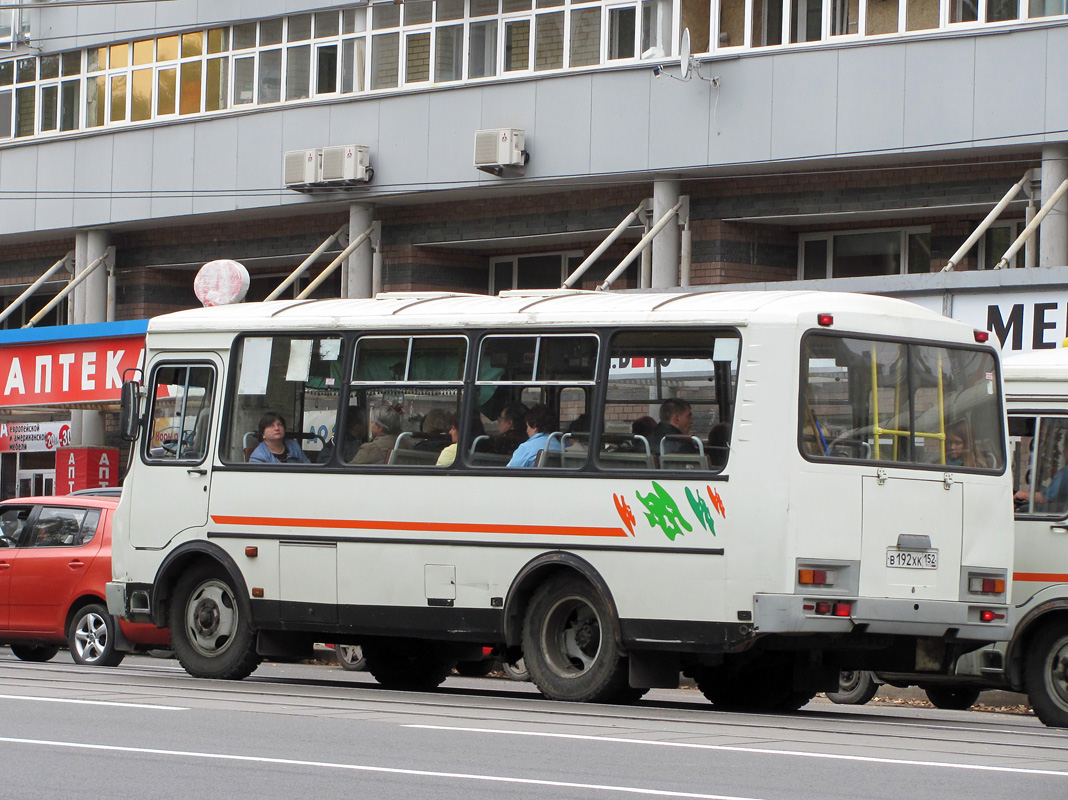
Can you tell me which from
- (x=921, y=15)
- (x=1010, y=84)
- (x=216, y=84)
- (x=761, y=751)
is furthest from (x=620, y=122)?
(x=761, y=751)

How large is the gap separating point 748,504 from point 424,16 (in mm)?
18017

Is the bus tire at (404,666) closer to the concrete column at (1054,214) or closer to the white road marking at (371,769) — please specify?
the white road marking at (371,769)

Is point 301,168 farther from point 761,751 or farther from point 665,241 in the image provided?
point 761,751

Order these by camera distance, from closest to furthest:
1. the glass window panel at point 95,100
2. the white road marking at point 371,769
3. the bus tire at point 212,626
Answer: the white road marking at point 371,769, the bus tire at point 212,626, the glass window panel at point 95,100

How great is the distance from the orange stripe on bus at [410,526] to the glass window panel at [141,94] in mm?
18934

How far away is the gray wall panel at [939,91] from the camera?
22844mm

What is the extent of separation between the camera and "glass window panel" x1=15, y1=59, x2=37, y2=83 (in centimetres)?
3378

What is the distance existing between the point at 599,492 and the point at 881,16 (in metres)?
13.2

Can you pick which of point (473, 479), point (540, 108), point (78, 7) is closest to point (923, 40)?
point (540, 108)

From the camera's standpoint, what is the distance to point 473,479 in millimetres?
12922

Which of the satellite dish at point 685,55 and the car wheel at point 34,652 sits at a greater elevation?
the satellite dish at point 685,55

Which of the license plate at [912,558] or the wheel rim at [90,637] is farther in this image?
the wheel rim at [90,637]

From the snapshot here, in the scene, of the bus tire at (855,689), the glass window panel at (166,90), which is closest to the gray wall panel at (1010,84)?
the bus tire at (855,689)

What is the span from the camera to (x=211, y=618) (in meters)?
14.5
